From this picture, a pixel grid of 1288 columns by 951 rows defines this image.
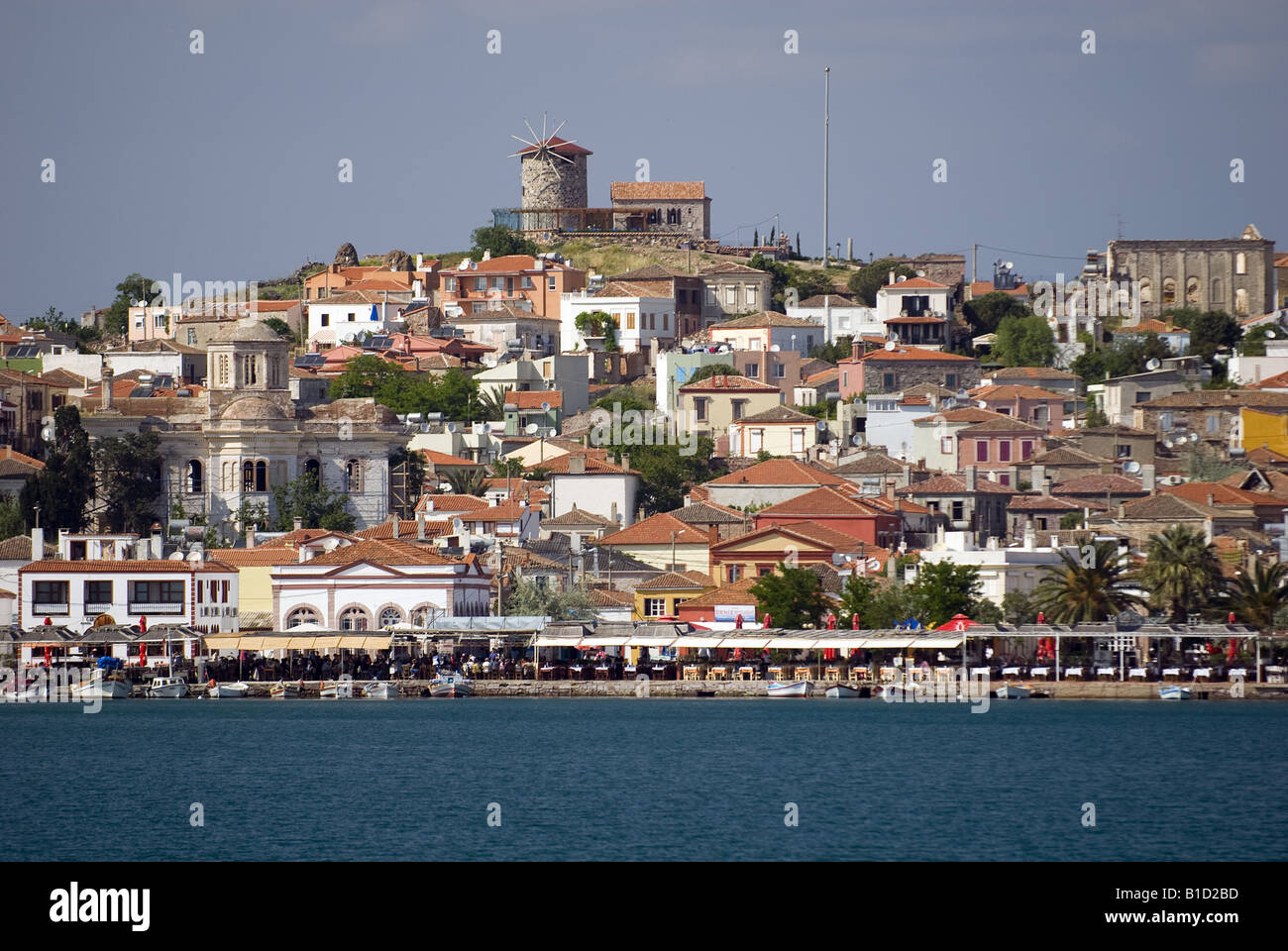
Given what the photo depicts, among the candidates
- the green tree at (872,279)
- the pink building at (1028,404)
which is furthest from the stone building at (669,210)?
the pink building at (1028,404)

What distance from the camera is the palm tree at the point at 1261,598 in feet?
201

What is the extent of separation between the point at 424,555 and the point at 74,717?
1159cm

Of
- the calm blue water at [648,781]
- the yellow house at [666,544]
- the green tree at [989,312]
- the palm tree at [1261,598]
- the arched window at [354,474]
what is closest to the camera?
the calm blue water at [648,781]

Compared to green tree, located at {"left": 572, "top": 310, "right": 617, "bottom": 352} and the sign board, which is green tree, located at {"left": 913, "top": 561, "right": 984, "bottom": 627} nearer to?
the sign board

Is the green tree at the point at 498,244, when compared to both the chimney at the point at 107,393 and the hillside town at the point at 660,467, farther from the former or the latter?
the chimney at the point at 107,393

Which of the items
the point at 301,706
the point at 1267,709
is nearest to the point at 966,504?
the point at 1267,709

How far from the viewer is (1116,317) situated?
357 feet

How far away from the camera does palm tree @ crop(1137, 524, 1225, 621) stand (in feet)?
205

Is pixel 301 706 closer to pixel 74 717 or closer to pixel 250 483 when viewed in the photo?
pixel 74 717

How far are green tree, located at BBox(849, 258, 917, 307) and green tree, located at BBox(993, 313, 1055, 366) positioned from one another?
36.2ft

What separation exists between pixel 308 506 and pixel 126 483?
649 cm

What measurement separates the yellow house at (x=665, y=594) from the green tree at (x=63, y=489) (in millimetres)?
21841

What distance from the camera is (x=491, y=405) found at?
9750cm
